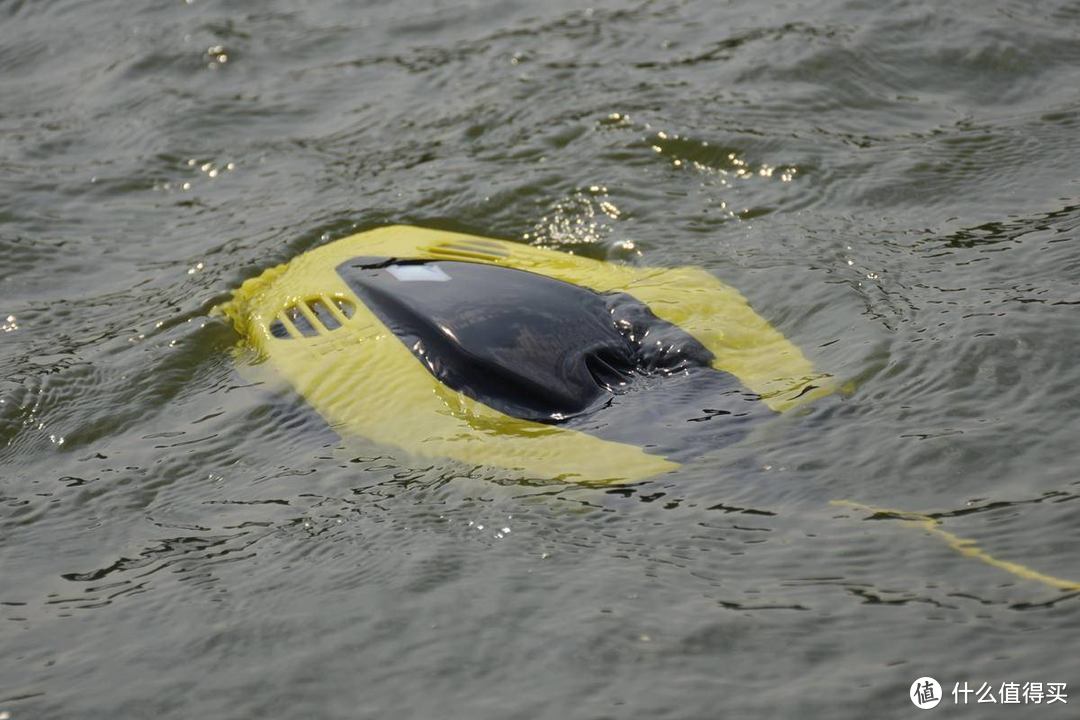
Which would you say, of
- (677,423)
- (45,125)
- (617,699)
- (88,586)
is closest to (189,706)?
(88,586)

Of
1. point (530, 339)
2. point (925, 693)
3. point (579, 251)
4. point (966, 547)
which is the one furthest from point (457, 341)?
point (925, 693)

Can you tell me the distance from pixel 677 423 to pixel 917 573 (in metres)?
0.83

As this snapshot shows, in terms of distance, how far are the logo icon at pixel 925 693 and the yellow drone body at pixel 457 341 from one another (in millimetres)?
967

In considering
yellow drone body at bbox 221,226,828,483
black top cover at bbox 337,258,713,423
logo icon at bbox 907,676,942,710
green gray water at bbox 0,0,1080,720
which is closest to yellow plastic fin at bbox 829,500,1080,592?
green gray water at bbox 0,0,1080,720

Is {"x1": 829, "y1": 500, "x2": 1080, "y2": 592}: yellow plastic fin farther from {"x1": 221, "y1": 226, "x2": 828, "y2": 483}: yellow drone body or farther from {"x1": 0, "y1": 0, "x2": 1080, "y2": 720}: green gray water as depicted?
{"x1": 221, "y1": 226, "x2": 828, "y2": 483}: yellow drone body

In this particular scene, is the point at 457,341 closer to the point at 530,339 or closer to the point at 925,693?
the point at 530,339

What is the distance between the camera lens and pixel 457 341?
3.85 metres

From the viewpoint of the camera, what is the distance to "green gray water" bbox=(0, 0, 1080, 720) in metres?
2.86

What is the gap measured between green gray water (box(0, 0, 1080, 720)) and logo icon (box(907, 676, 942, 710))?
0.06 ft

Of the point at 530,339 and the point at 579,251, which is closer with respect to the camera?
the point at 530,339

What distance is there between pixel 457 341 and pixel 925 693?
1.74 metres

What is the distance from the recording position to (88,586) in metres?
3.42

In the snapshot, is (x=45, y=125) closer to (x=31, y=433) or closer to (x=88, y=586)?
(x=31, y=433)

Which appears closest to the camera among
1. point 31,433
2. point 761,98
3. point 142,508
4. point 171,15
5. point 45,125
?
point 142,508
